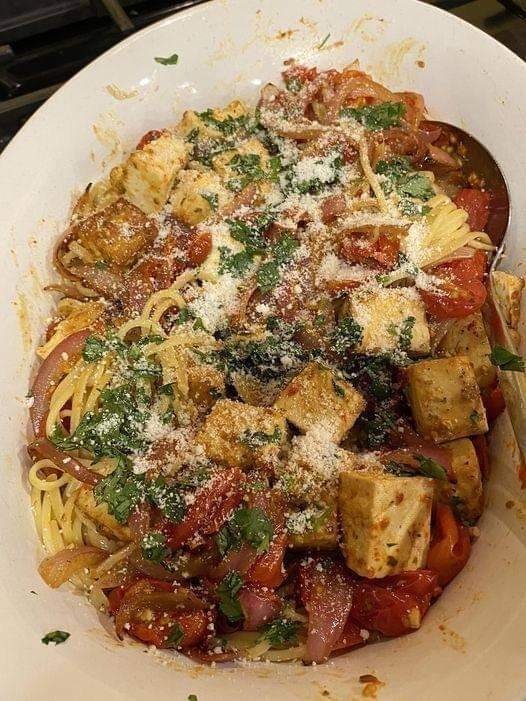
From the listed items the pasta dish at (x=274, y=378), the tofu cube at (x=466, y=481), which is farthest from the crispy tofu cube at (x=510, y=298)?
the tofu cube at (x=466, y=481)

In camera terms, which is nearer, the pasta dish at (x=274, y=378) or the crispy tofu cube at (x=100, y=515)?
the pasta dish at (x=274, y=378)

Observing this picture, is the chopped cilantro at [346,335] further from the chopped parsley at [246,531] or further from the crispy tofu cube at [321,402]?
the chopped parsley at [246,531]

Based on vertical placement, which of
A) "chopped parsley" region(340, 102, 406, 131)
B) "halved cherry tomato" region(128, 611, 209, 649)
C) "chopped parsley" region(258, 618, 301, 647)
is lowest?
"chopped parsley" region(258, 618, 301, 647)

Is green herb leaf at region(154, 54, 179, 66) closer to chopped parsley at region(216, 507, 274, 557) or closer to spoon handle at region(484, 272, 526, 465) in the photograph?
spoon handle at region(484, 272, 526, 465)

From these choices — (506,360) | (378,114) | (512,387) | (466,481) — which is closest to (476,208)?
(378,114)

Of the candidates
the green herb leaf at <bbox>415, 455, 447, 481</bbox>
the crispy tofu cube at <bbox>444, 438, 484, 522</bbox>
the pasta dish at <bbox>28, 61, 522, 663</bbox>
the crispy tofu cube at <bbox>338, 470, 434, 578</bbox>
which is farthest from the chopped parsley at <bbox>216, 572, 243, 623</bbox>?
the crispy tofu cube at <bbox>444, 438, 484, 522</bbox>

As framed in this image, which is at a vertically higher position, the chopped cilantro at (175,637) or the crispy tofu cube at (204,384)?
the crispy tofu cube at (204,384)

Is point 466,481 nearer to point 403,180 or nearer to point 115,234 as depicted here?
point 403,180

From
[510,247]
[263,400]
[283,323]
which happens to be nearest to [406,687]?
[263,400]
